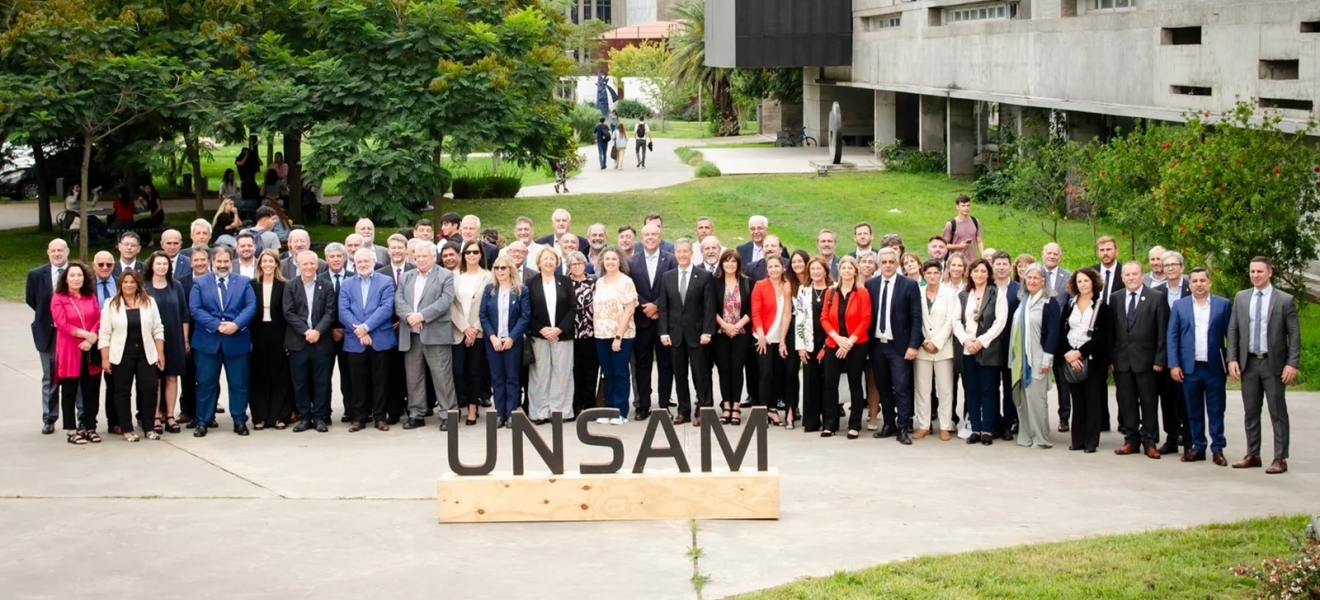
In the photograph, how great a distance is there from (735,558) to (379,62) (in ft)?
62.5

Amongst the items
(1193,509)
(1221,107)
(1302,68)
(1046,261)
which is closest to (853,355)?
(1046,261)

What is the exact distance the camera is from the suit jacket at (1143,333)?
1305 cm

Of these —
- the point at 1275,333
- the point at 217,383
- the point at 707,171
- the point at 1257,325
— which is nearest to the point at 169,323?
the point at 217,383

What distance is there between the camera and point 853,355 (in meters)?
14.1

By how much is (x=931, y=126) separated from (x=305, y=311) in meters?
31.5

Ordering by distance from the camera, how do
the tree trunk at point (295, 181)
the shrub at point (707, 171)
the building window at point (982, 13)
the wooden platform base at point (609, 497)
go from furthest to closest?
the shrub at point (707, 171)
the building window at point (982, 13)
the tree trunk at point (295, 181)
the wooden platform base at point (609, 497)

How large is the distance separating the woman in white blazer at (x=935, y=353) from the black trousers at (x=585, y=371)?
82.6 inches

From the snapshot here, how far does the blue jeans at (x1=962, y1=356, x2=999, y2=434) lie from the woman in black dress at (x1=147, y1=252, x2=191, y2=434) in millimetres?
7199

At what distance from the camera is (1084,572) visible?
960 centimetres

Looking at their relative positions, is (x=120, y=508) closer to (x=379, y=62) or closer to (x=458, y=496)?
(x=458, y=496)

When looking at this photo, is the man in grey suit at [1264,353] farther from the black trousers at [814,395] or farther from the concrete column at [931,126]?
the concrete column at [931,126]

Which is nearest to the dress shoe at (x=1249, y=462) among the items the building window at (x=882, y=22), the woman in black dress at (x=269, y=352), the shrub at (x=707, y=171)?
the woman in black dress at (x=269, y=352)

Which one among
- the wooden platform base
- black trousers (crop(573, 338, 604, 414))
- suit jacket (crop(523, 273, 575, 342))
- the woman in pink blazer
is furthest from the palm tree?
the wooden platform base

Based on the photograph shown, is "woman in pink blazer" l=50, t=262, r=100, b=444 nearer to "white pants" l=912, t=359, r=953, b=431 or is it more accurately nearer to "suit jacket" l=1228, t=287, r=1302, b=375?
"white pants" l=912, t=359, r=953, b=431
